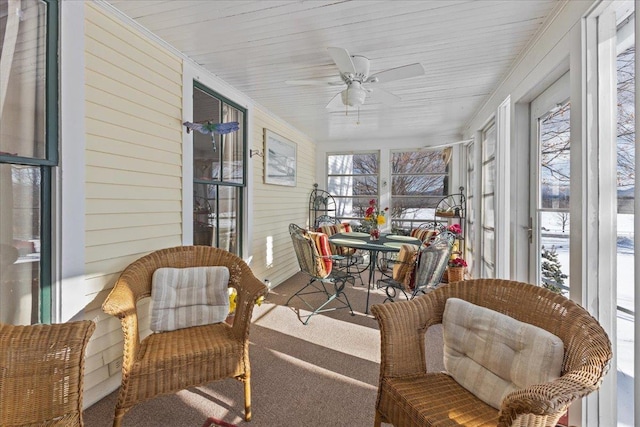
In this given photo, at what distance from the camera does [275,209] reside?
15.2 ft

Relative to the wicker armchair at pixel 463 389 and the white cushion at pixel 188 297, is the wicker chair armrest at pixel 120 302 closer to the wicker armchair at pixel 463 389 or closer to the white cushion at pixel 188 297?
the white cushion at pixel 188 297

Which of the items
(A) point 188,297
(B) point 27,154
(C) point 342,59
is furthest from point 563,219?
(B) point 27,154

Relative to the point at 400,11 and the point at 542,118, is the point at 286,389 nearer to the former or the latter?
the point at 400,11

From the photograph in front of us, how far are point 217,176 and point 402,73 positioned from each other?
6.84 feet

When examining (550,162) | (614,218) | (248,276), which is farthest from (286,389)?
(550,162)

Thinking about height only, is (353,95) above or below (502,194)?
above

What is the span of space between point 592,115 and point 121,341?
3.31m

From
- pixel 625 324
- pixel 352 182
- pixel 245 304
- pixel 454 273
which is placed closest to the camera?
pixel 625 324

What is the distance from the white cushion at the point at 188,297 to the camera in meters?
2.00

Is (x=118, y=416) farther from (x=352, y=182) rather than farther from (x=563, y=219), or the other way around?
(x=352, y=182)

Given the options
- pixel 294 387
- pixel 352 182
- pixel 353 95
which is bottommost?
pixel 294 387

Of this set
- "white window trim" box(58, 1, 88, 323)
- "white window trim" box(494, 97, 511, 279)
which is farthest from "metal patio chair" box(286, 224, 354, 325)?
"white window trim" box(58, 1, 88, 323)

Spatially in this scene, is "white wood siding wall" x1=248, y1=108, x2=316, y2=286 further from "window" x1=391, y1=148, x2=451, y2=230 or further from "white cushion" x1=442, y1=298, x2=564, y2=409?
"white cushion" x1=442, y1=298, x2=564, y2=409

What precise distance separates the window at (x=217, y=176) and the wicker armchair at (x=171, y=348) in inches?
34.2
